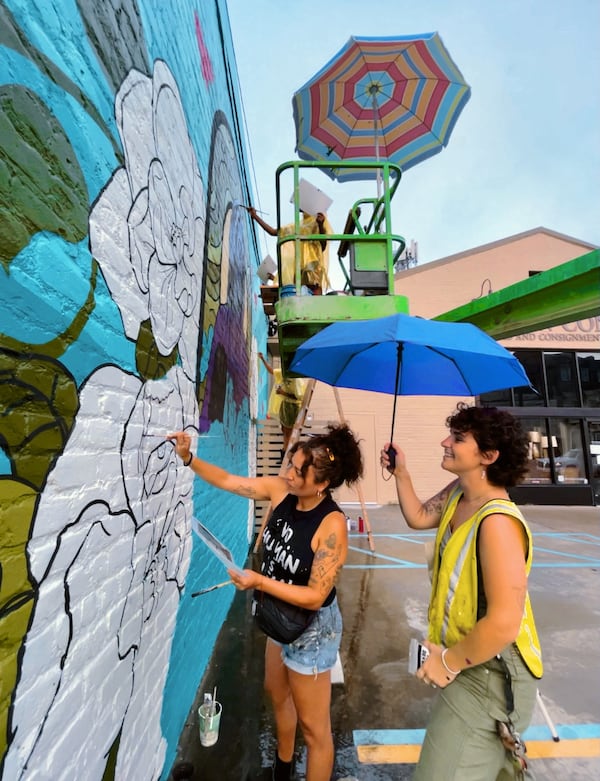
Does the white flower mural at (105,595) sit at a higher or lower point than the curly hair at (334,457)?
lower

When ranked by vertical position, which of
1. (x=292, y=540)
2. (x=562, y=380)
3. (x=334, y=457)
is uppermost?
(x=562, y=380)

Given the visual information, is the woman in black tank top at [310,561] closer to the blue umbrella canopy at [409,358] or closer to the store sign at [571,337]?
the blue umbrella canopy at [409,358]

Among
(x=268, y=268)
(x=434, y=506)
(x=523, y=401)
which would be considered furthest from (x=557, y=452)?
(x=434, y=506)

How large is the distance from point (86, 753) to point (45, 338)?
124 cm

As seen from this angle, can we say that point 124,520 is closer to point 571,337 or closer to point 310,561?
point 310,561

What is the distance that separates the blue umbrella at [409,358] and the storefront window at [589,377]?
529 inches

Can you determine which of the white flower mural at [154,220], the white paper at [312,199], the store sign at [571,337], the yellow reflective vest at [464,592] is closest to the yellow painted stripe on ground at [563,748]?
the yellow reflective vest at [464,592]

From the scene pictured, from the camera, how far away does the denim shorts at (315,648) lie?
1.91m

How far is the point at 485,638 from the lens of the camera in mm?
1391

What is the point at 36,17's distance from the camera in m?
0.95

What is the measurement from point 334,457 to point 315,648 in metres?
0.90

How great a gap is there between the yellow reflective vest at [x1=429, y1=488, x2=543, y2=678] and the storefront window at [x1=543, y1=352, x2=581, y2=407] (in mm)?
13728

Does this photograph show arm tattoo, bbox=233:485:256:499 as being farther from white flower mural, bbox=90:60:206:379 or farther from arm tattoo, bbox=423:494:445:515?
arm tattoo, bbox=423:494:445:515

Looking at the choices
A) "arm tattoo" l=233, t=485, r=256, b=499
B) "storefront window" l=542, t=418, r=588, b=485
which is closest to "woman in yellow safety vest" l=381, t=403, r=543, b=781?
"arm tattoo" l=233, t=485, r=256, b=499
